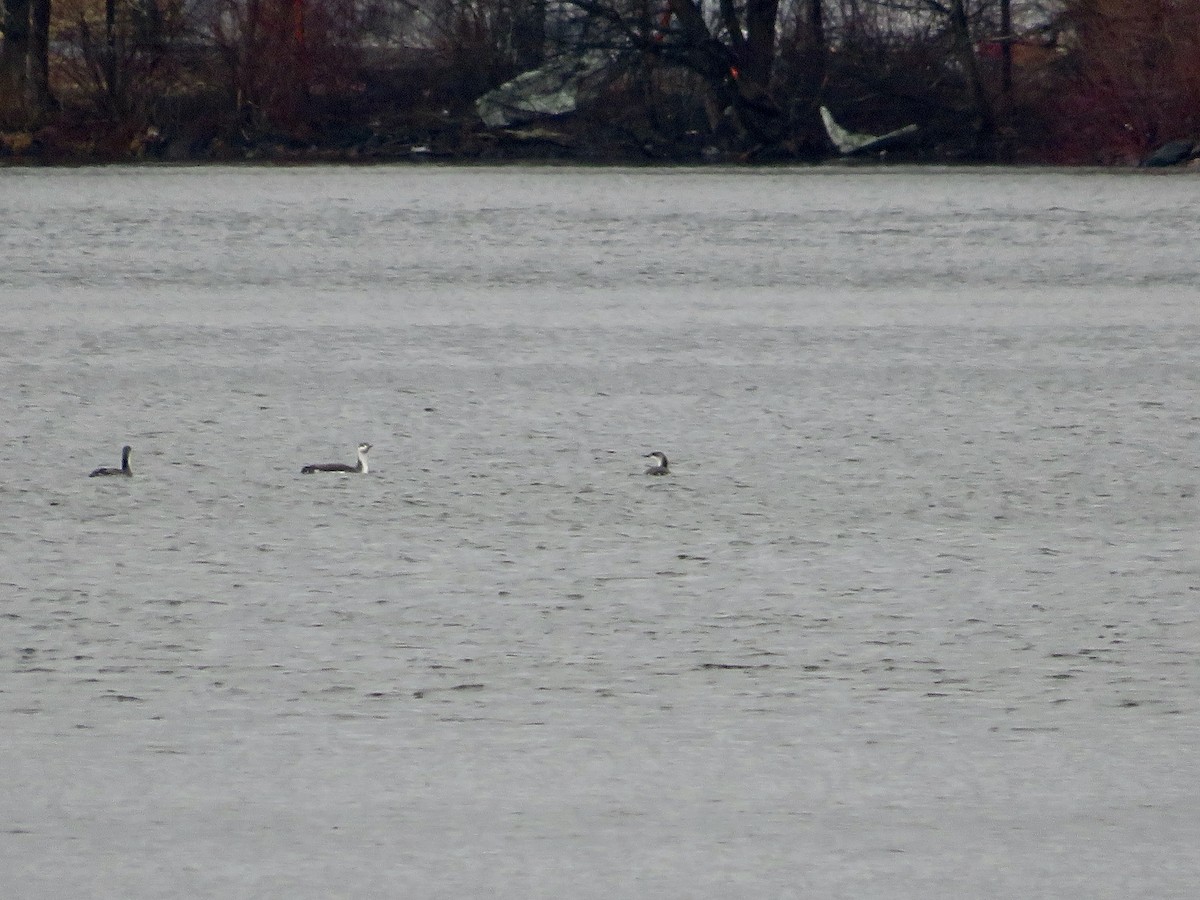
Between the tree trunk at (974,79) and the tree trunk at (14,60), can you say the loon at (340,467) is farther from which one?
the tree trunk at (14,60)

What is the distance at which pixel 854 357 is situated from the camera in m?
8.81

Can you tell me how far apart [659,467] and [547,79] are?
22.1 metres

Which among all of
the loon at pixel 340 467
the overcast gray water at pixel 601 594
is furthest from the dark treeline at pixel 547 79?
the loon at pixel 340 467

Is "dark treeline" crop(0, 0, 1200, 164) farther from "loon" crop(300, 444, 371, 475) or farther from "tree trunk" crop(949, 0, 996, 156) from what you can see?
"loon" crop(300, 444, 371, 475)

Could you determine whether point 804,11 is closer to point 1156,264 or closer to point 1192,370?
point 1156,264

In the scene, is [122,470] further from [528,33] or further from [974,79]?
[528,33]

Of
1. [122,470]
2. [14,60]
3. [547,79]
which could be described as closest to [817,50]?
[547,79]

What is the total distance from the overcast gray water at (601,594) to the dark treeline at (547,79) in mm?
15904

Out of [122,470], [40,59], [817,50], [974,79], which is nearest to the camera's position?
[122,470]

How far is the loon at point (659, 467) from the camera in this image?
629 cm

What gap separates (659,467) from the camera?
6.31 meters

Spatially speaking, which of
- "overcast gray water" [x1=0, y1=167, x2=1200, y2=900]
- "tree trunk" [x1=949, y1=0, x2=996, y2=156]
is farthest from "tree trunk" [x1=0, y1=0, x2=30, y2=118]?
"overcast gray water" [x1=0, y1=167, x2=1200, y2=900]

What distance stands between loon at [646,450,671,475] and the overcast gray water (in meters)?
0.09

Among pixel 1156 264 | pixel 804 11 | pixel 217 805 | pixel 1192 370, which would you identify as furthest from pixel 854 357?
pixel 804 11
